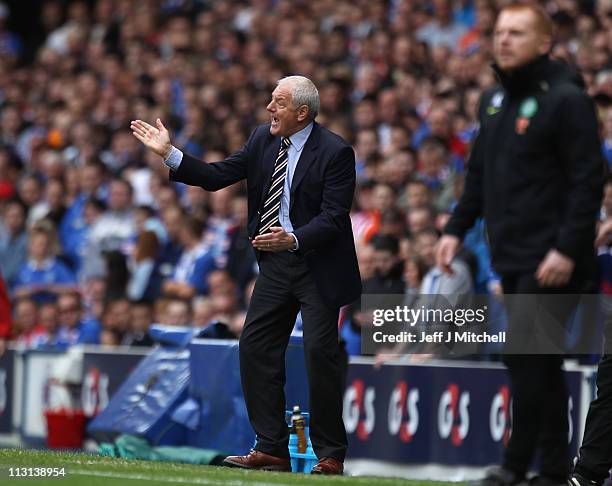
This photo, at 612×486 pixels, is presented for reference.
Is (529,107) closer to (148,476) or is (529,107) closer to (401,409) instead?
(148,476)

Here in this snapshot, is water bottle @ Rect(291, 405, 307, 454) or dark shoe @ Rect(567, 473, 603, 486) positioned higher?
water bottle @ Rect(291, 405, 307, 454)

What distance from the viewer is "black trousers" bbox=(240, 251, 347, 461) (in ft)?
28.9

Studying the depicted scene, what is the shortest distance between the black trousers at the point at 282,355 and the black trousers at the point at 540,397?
6.21 ft

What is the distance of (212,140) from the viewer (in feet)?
56.7

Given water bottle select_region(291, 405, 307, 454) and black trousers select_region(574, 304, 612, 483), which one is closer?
black trousers select_region(574, 304, 612, 483)

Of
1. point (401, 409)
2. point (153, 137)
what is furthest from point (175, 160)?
point (401, 409)

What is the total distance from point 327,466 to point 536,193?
2.44 metres

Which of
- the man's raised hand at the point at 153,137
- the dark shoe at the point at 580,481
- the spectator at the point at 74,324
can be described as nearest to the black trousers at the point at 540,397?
the dark shoe at the point at 580,481

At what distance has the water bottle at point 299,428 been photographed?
9547 mm

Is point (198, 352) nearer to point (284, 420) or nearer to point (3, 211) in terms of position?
point (284, 420)

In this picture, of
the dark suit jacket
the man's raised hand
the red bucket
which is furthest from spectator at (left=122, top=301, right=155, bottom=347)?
the man's raised hand

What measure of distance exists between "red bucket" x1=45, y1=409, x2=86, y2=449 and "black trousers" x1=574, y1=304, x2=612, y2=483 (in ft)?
23.3

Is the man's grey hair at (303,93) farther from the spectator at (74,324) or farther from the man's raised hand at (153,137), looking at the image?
the spectator at (74,324)

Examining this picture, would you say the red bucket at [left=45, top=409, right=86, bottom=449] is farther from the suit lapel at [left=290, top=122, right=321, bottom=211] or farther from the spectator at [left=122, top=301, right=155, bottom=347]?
the suit lapel at [left=290, top=122, right=321, bottom=211]
